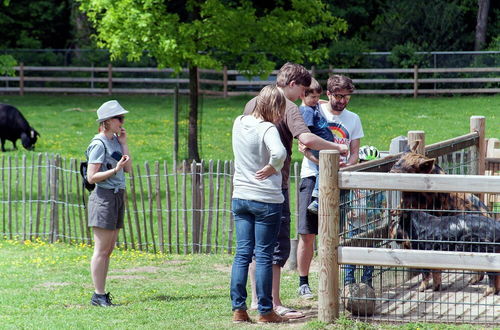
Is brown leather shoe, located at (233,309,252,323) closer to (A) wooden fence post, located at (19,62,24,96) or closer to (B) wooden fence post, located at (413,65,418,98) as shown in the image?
(B) wooden fence post, located at (413,65,418,98)

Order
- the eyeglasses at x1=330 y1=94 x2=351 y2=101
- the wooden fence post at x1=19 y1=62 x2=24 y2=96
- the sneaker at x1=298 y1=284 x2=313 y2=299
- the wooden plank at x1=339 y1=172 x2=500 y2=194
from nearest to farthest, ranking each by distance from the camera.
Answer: the wooden plank at x1=339 y1=172 x2=500 y2=194
the eyeglasses at x1=330 y1=94 x2=351 y2=101
the sneaker at x1=298 y1=284 x2=313 y2=299
the wooden fence post at x1=19 y1=62 x2=24 y2=96

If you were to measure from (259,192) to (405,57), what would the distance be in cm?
2578

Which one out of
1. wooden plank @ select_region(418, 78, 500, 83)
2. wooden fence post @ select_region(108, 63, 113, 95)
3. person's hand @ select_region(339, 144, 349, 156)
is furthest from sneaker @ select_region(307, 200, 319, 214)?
wooden fence post @ select_region(108, 63, 113, 95)

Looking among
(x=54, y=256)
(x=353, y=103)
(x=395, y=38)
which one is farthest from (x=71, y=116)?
(x=54, y=256)

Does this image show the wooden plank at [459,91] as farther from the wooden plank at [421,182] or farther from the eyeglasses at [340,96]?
the wooden plank at [421,182]

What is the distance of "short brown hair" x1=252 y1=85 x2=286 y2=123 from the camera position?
20.4 feet

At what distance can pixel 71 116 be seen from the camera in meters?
26.2

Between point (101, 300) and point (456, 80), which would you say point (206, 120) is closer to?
point (456, 80)

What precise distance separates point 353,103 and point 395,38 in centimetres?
714

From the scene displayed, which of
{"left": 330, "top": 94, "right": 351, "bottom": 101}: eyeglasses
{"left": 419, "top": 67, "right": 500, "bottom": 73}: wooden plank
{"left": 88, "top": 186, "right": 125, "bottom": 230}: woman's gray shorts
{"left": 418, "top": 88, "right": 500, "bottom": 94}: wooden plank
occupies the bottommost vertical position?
{"left": 88, "top": 186, "right": 125, "bottom": 230}: woman's gray shorts

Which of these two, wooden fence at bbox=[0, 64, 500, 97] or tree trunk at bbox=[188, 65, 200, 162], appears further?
wooden fence at bbox=[0, 64, 500, 97]

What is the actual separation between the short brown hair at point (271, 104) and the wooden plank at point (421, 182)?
62cm

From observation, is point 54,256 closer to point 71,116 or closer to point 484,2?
point 71,116

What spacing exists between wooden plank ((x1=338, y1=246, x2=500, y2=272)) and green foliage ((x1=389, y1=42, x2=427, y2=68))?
993 inches
